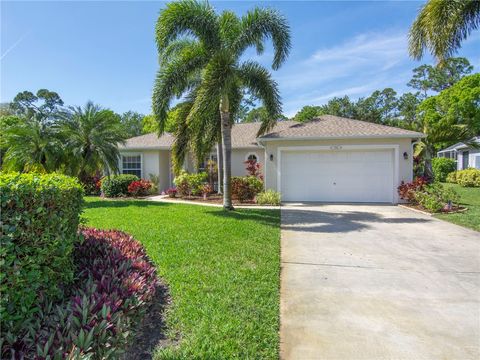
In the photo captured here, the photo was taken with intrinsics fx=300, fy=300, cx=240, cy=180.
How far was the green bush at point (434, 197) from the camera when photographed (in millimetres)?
11961

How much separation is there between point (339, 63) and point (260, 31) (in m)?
6.32

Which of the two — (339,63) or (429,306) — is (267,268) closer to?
(429,306)

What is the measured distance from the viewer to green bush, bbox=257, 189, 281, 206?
14.0 metres

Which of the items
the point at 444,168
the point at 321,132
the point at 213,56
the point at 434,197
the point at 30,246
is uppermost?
the point at 213,56

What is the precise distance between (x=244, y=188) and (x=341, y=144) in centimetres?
523

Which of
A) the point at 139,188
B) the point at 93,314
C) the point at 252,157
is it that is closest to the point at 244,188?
the point at 252,157

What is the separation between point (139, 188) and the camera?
17.2m

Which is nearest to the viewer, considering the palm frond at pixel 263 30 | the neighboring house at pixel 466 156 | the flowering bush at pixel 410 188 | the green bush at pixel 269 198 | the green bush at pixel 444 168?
the palm frond at pixel 263 30

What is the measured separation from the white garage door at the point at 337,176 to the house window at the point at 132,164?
9712 mm

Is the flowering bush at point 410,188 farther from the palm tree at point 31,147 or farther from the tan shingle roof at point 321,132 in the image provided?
the palm tree at point 31,147

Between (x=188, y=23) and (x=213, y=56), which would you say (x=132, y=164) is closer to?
(x=213, y=56)

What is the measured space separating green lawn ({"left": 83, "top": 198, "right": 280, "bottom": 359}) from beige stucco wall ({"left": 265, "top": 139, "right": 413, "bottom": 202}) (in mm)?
5368

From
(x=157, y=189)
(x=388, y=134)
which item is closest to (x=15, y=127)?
(x=157, y=189)

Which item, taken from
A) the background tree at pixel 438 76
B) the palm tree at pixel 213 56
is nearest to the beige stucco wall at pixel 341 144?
the palm tree at pixel 213 56
